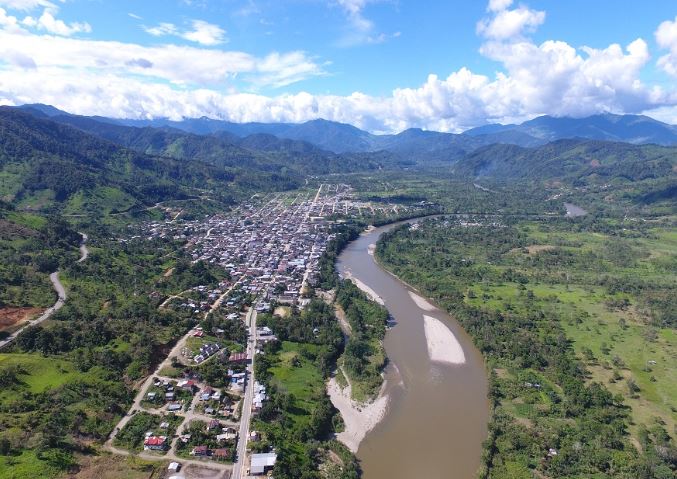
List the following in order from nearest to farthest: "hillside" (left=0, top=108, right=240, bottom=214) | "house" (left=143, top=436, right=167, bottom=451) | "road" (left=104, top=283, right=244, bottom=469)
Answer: "road" (left=104, top=283, right=244, bottom=469), "house" (left=143, top=436, right=167, bottom=451), "hillside" (left=0, top=108, right=240, bottom=214)

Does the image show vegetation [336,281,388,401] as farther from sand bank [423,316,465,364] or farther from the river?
sand bank [423,316,465,364]

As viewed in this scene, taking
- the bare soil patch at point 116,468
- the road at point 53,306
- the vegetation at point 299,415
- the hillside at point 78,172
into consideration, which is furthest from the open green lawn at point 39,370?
the hillside at point 78,172

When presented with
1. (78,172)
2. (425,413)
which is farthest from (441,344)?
(78,172)

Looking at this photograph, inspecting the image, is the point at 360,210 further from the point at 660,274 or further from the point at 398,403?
the point at 398,403

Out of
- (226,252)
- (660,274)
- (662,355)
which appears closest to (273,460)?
(662,355)

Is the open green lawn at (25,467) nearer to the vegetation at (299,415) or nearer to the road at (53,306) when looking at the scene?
the vegetation at (299,415)

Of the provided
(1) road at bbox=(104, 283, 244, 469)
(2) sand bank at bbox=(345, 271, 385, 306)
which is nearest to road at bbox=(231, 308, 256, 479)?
(1) road at bbox=(104, 283, 244, 469)
